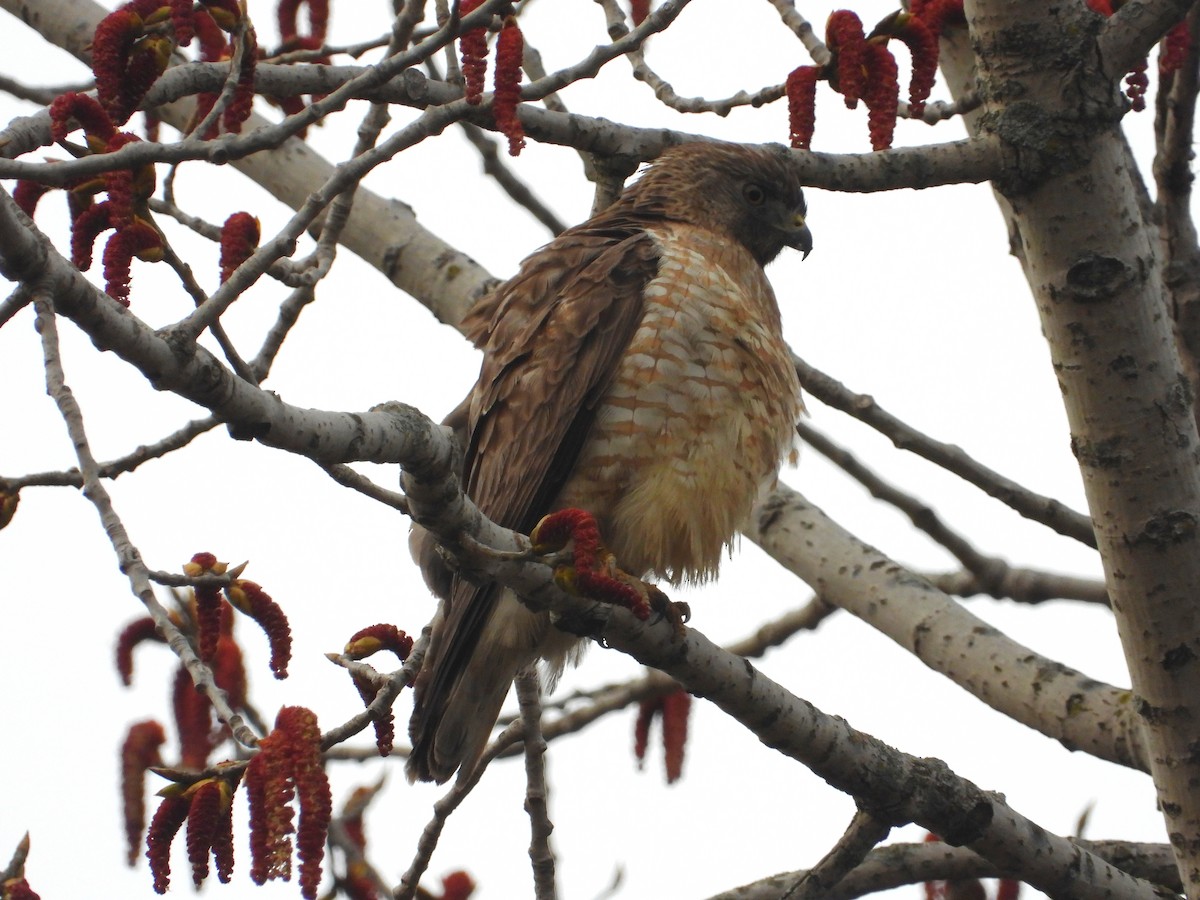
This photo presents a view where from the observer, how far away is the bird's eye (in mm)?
5531

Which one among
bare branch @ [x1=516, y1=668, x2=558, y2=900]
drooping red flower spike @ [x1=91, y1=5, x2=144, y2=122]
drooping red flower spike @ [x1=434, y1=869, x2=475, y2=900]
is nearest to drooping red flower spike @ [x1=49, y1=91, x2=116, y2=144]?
drooping red flower spike @ [x1=91, y1=5, x2=144, y2=122]

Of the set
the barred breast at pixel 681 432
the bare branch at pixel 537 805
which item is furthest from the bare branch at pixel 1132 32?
the bare branch at pixel 537 805

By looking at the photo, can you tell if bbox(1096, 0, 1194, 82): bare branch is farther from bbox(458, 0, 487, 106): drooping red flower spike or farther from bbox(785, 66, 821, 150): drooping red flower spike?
bbox(458, 0, 487, 106): drooping red flower spike

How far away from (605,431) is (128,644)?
1.40 m

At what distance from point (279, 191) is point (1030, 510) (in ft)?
10.3

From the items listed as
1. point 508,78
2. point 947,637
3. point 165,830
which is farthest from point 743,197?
point 165,830

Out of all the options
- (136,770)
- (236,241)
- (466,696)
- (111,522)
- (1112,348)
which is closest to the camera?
(111,522)

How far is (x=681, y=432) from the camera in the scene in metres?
4.03

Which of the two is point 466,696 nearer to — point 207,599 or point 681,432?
point 681,432

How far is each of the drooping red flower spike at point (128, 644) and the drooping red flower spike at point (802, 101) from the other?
6.52ft

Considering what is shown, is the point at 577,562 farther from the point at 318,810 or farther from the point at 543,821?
the point at 543,821

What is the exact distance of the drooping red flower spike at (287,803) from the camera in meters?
2.17

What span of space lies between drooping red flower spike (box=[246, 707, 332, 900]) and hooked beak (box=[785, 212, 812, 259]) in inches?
145

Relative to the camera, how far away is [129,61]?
8.39 feet
